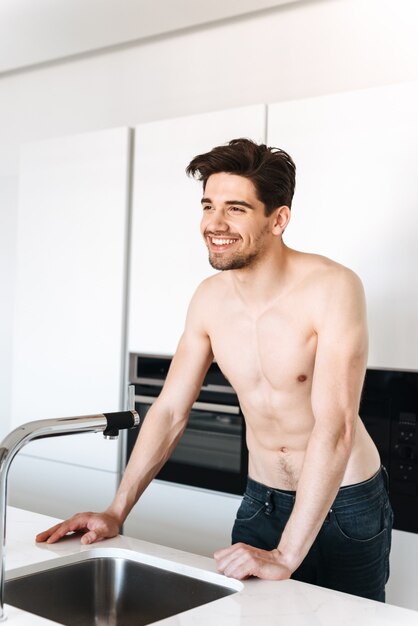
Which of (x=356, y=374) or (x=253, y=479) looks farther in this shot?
(x=253, y=479)

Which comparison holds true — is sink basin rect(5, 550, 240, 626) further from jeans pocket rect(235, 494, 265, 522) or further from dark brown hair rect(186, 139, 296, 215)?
dark brown hair rect(186, 139, 296, 215)

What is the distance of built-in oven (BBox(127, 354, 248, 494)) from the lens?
2621mm

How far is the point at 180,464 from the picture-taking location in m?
2.76

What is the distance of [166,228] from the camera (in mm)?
2756

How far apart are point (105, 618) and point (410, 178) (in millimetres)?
1462

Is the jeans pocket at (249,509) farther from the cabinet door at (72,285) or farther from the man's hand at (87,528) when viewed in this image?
the cabinet door at (72,285)

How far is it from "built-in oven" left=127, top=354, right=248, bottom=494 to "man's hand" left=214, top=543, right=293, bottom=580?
1.17 m

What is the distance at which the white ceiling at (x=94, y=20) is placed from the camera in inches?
114

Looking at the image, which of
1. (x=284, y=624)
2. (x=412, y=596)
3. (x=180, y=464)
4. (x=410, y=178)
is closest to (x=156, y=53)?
(x=410, y=178)

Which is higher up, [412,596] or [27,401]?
[27,401]

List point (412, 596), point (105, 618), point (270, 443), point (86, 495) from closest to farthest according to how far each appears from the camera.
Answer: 1. point (105, 618)
2. point (270, 443)
3. point (412, 596)
4. point (86, 495)

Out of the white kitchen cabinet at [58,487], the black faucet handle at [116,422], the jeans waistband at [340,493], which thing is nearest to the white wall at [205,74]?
the white kitchen cabinet at [58,487]

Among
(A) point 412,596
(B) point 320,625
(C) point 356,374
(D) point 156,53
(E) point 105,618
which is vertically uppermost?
(D) point 156,53

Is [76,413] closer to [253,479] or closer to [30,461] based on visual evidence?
[30,461]
